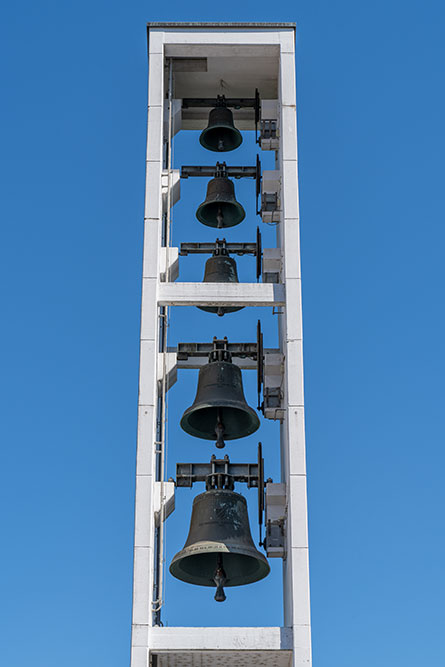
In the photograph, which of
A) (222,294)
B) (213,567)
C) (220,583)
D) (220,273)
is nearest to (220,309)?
(220,273)

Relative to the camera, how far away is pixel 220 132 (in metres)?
24.8

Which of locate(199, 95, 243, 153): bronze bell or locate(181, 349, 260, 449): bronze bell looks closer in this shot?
locate(181, 349, 260, 449): bronze bell

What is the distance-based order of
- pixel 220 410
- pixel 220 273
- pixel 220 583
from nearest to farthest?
pixel 220 583, pixel 220 410, pixel 220 273

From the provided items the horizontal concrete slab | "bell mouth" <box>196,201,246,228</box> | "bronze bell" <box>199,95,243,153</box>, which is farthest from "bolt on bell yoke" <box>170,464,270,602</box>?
"bronze bell" <box>199,95,243,153</box>

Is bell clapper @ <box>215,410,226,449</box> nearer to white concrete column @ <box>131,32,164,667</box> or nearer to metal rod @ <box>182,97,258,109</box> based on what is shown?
white concrete column @ <box>131,32,164,667</box>

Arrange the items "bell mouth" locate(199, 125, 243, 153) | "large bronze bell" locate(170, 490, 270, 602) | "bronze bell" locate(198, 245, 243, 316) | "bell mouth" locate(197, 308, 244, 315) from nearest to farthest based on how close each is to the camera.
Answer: "large bronze bell" locate(170, 490, 270, 602)
"bell mouth" locate(197, 308, 244, 315)
"bronze bell" locate(198, 245, 243, 316)
"bell mouth" locate(199, 125, 243, 153)

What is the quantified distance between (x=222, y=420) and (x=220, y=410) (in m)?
0.17

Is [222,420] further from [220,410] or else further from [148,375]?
[148,375]

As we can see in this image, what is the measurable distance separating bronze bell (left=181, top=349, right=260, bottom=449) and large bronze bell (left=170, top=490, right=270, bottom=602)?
1.59 m

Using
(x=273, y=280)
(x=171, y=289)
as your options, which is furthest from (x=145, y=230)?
(x=273, y=280)

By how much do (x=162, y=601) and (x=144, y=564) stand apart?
89 cm

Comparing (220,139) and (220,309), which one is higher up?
(220,139)

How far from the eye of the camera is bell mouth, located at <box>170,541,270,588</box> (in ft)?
61.5

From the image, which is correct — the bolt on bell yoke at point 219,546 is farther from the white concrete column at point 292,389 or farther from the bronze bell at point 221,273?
the bronze bell at point 221,273
